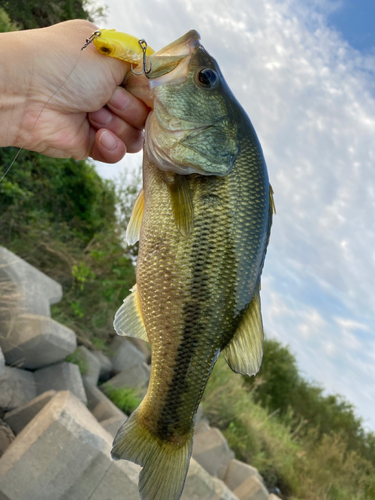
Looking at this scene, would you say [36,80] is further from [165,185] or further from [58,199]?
[58,199]

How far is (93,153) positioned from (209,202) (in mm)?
1237

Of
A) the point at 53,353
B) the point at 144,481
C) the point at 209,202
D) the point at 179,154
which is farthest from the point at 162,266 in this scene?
the point at 53,353

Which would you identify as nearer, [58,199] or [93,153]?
[93,153]

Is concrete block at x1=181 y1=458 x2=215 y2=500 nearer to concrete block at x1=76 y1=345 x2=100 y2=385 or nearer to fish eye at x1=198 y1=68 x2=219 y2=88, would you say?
concrete block at x1=76 y1=345 x2=100 y2=385

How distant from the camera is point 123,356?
8117 mm

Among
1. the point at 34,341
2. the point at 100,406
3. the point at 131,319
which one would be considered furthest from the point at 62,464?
the point at 100,406

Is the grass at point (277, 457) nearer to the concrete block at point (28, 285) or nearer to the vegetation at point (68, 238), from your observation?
the vegetation at point (68, 238)

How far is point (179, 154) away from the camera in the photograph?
1.74 metres

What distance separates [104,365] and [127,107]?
6076 mm

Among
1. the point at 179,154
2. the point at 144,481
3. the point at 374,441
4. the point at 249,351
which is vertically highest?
the point at 374,441

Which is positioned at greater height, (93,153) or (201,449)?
(93,153)

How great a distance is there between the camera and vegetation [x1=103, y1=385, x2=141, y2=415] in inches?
254

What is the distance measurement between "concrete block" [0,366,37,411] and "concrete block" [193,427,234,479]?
12.3 feet

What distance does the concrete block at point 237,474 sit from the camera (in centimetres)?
766
